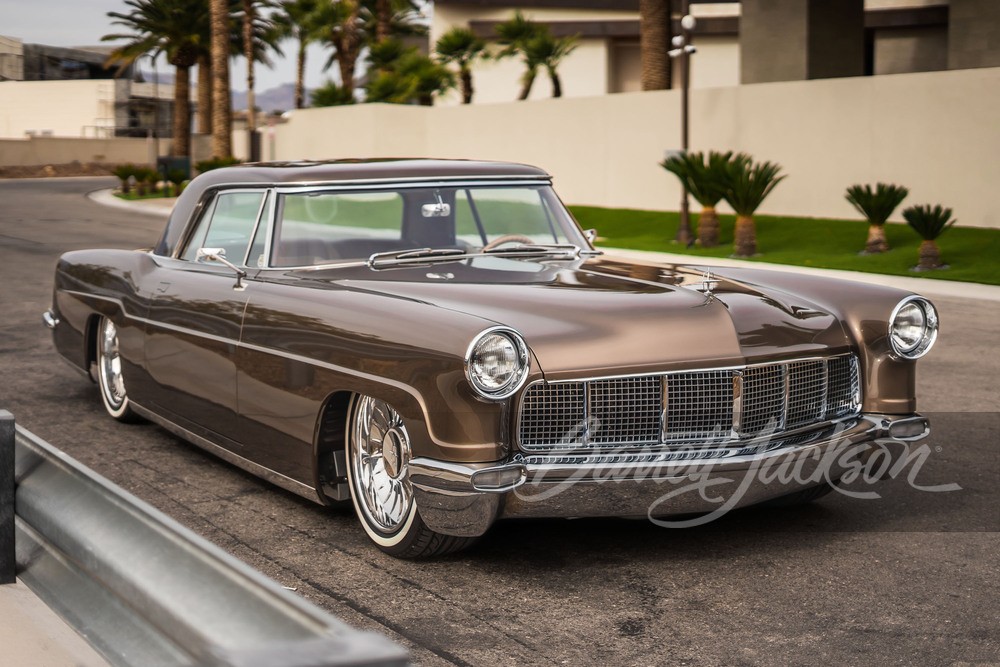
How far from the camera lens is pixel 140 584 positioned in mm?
2816

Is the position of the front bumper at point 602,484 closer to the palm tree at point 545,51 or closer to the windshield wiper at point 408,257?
the windshield wiper at point 408,257

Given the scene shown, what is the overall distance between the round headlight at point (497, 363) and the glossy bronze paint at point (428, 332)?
45 mm

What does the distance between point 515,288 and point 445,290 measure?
276 mm

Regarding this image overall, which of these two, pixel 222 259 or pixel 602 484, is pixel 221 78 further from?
pixel 602 484

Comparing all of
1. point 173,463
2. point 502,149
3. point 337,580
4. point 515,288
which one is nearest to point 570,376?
point 515,288

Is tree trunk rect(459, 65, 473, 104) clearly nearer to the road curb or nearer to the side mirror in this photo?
the road curb

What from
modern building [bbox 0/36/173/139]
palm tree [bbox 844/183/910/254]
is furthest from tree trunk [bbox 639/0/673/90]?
modern building [bbox 0/36/173/139]

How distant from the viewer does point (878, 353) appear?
5312 mm

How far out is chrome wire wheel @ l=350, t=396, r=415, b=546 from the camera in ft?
15.5

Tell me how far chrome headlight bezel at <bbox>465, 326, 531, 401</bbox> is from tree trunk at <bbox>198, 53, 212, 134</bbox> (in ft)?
182

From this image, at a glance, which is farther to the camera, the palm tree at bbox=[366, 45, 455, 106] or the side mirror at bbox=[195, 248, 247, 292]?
the palm tree at bbox=[366, 45, 455, 106]

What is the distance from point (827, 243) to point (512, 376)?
16847 mm

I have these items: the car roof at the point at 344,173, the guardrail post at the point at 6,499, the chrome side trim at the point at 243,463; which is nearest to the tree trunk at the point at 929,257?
the car roof at the point at 344,173

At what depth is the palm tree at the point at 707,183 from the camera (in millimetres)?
20750
